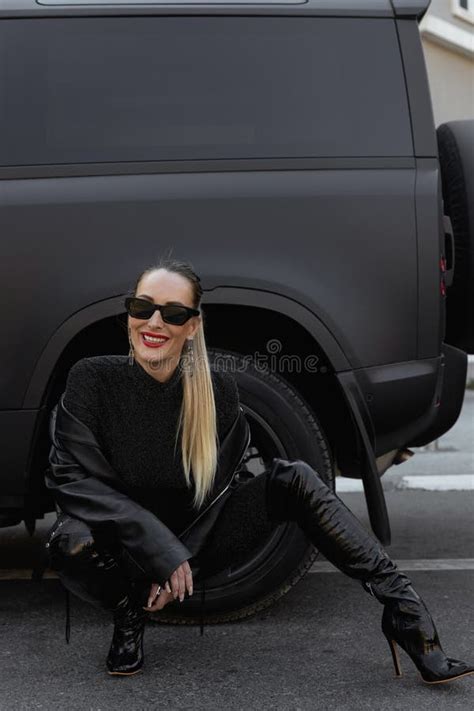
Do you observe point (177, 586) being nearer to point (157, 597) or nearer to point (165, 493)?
point (157, 597)

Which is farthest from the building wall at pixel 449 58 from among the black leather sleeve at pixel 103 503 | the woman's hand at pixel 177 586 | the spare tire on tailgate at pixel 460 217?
the woman's hand at pixel 177 586

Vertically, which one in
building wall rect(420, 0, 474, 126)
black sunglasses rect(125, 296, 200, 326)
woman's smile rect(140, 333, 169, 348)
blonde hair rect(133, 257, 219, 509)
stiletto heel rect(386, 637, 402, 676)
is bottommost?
stiletto heel rect(386, 637, 402, 676)

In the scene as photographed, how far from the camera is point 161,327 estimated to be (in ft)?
9.20

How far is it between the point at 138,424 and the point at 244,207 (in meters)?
0.79

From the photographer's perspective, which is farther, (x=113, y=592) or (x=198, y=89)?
(x=198, y=89)

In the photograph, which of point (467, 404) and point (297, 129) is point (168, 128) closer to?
point (297, 129)

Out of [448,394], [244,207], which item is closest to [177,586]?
[244,207]

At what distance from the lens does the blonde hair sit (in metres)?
2.81

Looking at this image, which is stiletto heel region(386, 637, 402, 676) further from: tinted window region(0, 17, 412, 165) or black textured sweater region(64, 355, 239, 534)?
tinted window region(0, 17, 412, 165)

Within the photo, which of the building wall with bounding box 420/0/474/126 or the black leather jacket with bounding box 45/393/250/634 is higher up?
the building wall with bounding box 420/0/474/126

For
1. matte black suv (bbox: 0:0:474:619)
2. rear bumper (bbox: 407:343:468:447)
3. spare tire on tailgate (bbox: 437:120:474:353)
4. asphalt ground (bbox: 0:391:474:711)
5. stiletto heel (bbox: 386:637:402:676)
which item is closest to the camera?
asphalt ground (bbox: 0:391:474:711)

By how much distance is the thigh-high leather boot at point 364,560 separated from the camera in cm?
266

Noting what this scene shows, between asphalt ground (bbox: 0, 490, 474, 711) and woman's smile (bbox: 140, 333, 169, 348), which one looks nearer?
asphalt ground (bbox: 0, 490, 474, 711)

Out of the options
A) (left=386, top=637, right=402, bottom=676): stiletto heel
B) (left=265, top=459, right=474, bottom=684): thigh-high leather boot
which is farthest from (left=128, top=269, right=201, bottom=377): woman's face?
(left=386, top=637, right=402, bottom=676): stiletto heel
